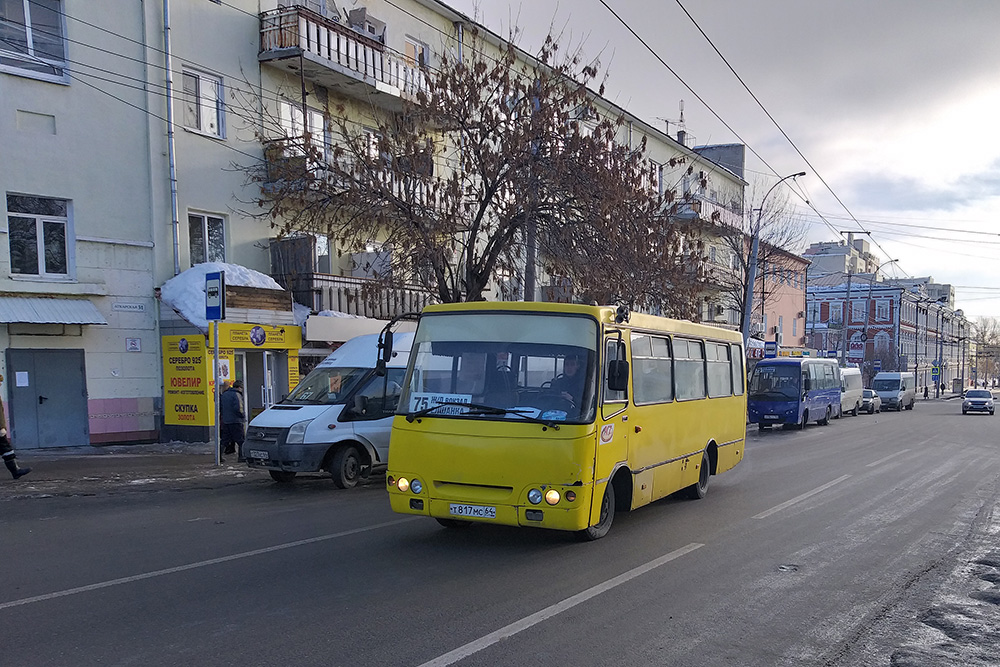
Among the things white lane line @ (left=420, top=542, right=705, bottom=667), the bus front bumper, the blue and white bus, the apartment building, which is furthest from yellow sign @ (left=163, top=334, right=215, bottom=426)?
the blue and white bus

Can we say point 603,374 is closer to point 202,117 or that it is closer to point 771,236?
point 202,117

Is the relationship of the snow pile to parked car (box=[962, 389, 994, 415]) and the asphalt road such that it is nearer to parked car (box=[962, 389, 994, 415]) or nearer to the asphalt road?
the asphalt road

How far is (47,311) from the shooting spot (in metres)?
16.4

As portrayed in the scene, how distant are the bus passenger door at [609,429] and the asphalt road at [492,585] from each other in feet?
2.47

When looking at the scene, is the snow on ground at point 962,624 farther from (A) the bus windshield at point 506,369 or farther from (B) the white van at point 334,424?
(B) the white van at point 334,424

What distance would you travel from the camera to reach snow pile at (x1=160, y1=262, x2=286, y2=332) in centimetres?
1766

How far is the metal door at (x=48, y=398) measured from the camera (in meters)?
16.5

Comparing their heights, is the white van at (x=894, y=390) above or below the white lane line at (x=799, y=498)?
below

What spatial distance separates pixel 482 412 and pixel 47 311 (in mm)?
12801

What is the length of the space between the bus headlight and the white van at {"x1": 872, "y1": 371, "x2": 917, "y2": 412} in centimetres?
4596

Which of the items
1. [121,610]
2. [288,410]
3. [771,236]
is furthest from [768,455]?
[771,236]

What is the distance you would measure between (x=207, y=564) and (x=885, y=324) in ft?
290

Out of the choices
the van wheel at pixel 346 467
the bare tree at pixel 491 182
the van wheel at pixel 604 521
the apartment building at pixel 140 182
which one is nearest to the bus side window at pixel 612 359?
the van wheel at pixel 604 521

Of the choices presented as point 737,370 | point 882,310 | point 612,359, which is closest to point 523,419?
point 612,359
